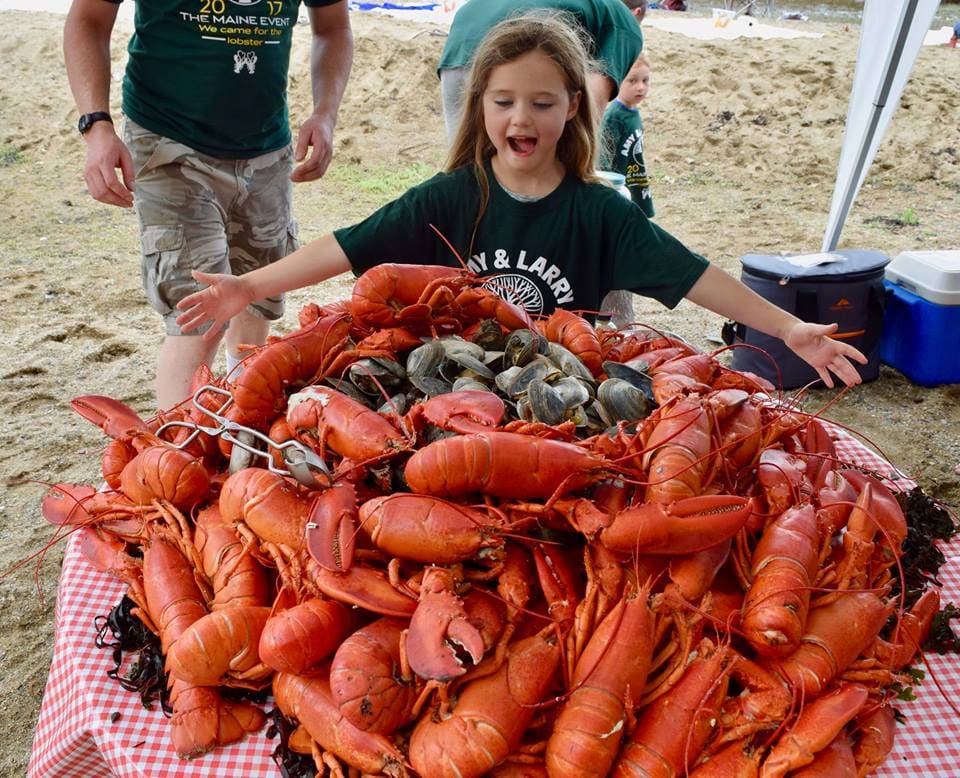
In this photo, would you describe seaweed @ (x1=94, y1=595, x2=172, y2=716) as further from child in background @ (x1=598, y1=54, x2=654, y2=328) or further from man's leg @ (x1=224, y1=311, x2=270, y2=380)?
child in background @ (x1=598, y1=54, x2=654, y2=328)

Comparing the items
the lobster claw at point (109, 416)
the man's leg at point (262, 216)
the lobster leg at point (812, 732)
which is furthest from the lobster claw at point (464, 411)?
the man's leg at point (262, 216)

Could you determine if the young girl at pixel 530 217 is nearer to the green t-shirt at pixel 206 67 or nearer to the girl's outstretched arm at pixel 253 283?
the girl's outstretched arm at pixel 253 283

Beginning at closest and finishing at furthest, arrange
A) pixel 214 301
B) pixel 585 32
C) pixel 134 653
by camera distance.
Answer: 1. pixel 134 653
2. pixel 214 301
3. pixel 585 32

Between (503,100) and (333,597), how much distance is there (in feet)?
6.69

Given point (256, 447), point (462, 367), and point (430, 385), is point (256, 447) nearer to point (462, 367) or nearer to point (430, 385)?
point (430, 385)

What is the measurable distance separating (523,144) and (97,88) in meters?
1.87

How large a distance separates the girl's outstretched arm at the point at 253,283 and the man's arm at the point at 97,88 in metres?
0.73

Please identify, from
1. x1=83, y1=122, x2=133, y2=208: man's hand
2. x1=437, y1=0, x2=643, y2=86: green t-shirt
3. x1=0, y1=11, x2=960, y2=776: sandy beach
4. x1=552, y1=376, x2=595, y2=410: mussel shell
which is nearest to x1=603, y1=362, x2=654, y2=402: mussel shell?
x1=552, y1=376, x2=595, y2=410: mussel shell

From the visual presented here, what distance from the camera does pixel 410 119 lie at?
1152 centimetres

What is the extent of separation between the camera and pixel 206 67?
355 centimetres

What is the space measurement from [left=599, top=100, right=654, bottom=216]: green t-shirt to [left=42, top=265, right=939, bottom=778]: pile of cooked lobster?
3961 mm

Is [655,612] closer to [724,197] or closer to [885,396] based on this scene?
[885,396]

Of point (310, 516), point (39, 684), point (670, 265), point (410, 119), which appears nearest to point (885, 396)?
point (670, 265)

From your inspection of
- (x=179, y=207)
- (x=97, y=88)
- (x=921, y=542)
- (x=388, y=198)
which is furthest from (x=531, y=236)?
(x=388, y=198)
